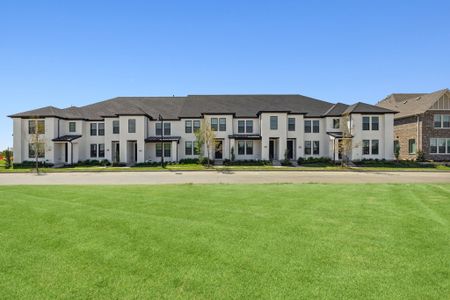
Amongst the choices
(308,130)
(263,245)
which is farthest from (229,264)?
(308,130)

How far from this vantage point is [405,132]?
1566 inches

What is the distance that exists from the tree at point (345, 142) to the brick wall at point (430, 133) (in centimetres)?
1014

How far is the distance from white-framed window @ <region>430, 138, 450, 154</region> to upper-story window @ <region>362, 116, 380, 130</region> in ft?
25.4

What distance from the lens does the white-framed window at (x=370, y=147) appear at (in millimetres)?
35750

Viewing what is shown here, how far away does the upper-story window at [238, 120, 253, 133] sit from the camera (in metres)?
37.7

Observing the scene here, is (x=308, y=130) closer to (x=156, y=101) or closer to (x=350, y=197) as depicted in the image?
(x=156, y=101)

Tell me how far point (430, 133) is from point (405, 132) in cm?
376

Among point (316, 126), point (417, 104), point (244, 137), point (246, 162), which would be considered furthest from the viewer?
point (417, 104)

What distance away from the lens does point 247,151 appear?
3703 centimetres

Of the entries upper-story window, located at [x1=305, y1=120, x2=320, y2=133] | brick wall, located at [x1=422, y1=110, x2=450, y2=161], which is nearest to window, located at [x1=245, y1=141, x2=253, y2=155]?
upper-story window, located at [x1=305, y1=120, x2=320, y2=133]

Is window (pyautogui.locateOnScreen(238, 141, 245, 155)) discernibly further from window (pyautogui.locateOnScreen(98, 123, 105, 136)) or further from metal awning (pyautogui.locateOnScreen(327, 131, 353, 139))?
window (pyautogui.locateOnScreen(98, 123, 105, 136))

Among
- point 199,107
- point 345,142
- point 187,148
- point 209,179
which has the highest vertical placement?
point 199,107

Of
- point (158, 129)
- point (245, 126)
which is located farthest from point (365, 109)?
point (158, 129)

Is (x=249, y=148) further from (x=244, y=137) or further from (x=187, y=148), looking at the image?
(x=187, y=148)
